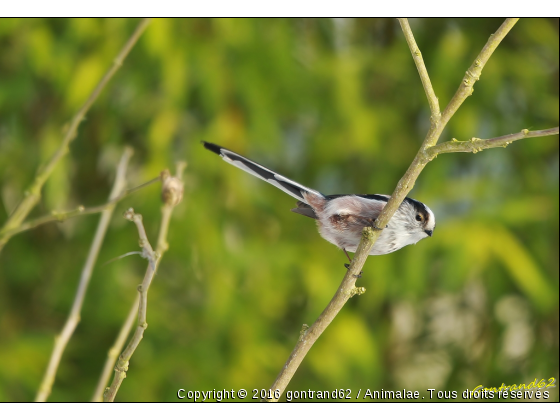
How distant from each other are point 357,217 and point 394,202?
0.51 metres

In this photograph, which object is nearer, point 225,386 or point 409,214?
point 409,214

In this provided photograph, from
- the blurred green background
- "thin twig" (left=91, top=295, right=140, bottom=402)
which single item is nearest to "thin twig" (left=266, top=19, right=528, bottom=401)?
"thin twig" (left=91, top=295, right=140, bottom=402)

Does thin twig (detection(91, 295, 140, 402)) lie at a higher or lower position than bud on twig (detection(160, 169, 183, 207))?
lower

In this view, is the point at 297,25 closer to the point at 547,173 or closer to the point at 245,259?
the point at 245,259

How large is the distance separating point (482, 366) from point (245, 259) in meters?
1.65

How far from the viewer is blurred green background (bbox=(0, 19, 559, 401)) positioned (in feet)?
10.4

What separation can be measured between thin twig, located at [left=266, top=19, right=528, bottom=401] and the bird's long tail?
0.35 metres

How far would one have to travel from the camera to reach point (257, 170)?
145 centimetres

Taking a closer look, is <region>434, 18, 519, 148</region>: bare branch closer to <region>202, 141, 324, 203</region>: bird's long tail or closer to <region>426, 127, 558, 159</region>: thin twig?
<region>426, 127, 558, 159</region>: thin twig

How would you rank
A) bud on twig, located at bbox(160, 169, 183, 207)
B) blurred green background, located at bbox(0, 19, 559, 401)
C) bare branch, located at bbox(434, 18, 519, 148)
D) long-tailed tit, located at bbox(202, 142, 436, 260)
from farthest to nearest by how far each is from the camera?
blurred green background, located at bbox(0, 19, 559, 401) < long-tailed tit, located at bbox(202, 142, 436, 260) < bare branch, located at bbox(434, 18, 519, 148) < bud on twig, located at bbox(160, 169, 183, 207)

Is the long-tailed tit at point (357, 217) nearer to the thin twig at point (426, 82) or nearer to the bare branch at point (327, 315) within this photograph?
the bare branch at point (327, 315)

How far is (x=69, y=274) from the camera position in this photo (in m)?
3.30

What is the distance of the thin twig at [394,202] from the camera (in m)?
1.05

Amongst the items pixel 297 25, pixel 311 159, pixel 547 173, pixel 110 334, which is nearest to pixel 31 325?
pixel 110 334
